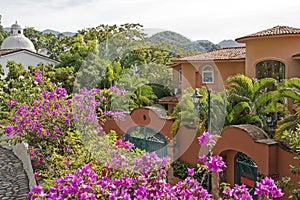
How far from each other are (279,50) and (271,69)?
39.5 inches

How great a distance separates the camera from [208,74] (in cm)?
2255

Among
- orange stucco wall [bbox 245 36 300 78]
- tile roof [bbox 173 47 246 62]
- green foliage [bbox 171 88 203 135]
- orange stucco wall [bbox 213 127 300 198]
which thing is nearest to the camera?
orange stucco wall [bbox 213 127 300 198]

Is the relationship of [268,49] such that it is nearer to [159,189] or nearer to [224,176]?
[224,176]

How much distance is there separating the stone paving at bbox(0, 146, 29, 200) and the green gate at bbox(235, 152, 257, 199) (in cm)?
566

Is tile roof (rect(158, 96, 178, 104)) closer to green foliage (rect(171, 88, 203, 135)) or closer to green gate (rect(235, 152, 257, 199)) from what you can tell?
green foliage (rect(171, 88, 203, 135))

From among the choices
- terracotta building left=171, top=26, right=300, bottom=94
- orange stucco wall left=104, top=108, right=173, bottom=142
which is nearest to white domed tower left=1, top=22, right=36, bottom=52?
terracotta building left=171, top=26, right=300, bottom=94

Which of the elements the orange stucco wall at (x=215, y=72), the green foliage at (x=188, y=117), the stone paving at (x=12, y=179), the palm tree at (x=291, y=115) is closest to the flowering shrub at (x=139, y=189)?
the stone paving at (x=12, y=179)

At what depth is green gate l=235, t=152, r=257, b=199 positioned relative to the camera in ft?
33.8

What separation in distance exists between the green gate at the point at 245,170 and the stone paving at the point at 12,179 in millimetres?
5662

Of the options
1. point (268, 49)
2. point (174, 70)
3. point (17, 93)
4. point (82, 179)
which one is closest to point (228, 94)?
point (268, 49)

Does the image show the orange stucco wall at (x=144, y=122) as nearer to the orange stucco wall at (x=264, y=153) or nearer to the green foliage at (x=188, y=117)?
the green foliage at (x=188, y=117)

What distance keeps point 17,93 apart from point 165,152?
619cm

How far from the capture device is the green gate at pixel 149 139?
1355 cm

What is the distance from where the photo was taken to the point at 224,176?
1127 cm
